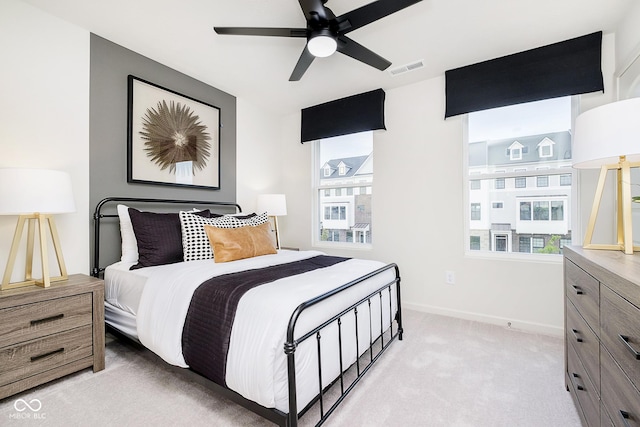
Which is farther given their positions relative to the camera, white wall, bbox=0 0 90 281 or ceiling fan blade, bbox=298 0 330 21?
white wall, bbox=0 0 90 281

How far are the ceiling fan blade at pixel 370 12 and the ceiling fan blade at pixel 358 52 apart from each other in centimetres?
9

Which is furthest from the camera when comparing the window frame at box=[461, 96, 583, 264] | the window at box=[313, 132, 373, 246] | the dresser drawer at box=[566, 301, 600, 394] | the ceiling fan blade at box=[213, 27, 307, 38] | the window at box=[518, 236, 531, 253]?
the window at box=[313, 132, 373, 246]

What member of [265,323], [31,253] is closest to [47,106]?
[31,253]

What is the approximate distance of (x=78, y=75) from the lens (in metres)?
2.28

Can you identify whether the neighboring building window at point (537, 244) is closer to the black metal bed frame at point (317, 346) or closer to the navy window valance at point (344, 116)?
the black metal bed frame at point (317, 346)

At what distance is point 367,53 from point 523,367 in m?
2.45

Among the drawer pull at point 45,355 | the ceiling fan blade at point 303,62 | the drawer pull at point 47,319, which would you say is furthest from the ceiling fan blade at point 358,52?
the drawer pull at point 45,355

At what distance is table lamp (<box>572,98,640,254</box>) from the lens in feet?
4.10

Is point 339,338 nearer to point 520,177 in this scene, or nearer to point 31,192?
point 31,192

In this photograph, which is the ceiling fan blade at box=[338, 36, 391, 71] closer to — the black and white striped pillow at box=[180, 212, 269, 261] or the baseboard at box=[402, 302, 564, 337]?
the black and white striped pillow at box=[180, 212, 269, 261]

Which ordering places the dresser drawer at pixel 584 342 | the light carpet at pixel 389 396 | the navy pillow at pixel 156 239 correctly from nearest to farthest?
the dresser drawer at pixel 584 342 → the light carpet at pixel 389 396 → the navy pillow at pixel 156 239

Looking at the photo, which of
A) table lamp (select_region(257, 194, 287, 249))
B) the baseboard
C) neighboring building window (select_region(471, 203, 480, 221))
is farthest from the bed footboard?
table lamp (select_region(257, 194, 287, 249))

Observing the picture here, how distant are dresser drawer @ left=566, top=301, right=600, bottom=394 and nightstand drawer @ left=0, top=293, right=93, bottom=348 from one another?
269cm

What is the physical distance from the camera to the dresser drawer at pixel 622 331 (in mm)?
811
